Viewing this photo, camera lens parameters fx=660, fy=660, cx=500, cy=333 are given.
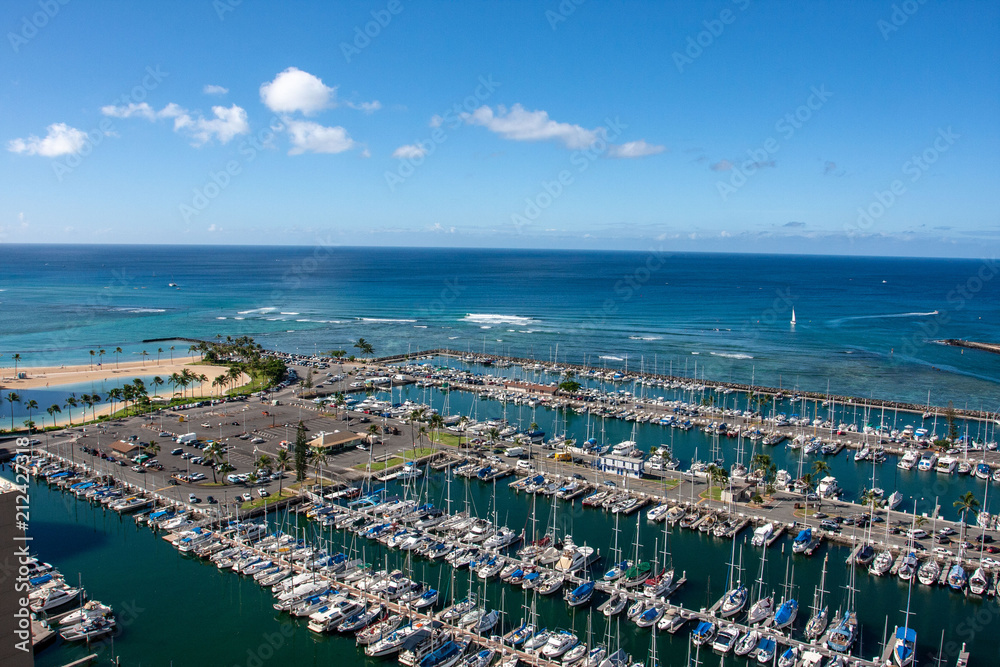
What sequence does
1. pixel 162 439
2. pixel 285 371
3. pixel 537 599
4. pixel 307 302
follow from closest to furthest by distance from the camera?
1. pixel 537 599
2. pixel 162 439
3. pixel 285 371
4. pixel 307 302

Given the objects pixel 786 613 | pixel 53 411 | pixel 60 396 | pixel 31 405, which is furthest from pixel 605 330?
pixel 786 613

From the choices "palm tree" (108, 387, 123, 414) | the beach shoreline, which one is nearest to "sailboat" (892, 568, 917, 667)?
"palm tree" (108, 387, 123, 414)

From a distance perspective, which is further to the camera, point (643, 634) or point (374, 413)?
point (374, 413)

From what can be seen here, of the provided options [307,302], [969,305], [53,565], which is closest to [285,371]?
[53,565]

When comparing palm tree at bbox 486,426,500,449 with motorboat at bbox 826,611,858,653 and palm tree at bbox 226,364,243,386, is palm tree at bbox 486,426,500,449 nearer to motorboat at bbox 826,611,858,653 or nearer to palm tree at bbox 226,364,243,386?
motorboat at bbox 826,611,858,653

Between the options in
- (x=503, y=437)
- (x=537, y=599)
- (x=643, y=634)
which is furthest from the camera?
(x=503, y=437)

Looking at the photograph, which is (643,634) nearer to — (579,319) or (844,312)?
(579,319)

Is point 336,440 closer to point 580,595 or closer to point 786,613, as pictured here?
point 580,595
